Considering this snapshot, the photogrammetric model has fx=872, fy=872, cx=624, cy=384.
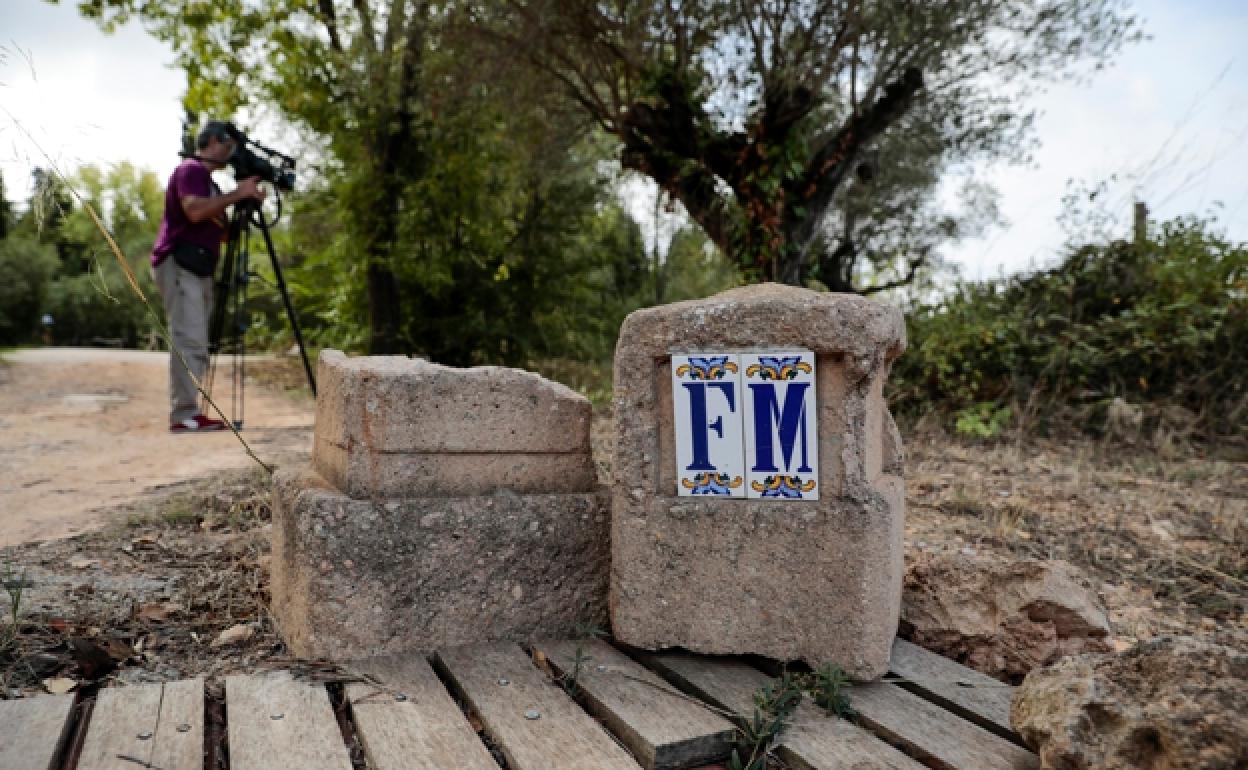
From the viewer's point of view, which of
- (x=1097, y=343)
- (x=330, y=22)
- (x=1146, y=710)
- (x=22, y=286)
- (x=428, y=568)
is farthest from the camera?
(x=22, y=286)

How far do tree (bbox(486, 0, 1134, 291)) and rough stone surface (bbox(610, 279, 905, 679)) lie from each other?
5.02 metres

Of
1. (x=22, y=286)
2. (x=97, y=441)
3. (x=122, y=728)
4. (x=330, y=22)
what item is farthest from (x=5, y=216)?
(x=122, y=728)

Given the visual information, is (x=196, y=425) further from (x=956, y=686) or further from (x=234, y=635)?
(x=956, y=686)

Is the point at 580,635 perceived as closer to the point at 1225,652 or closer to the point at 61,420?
the point at 1225,652

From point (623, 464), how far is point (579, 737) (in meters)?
0.73

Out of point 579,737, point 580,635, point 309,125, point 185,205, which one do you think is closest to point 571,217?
point 309,125

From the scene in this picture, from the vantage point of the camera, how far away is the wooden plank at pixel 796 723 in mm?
1902

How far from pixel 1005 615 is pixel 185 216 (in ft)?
17.7

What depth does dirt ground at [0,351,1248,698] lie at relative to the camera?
2.51m

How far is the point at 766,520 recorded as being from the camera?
2.29 metres

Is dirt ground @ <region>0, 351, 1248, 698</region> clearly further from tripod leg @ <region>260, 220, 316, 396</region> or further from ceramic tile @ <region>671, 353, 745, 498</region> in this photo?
ceramic tile @ <region>671, 353, 745, 498</region>

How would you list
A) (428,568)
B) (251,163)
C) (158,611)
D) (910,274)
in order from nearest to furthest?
1. (428,568)
2. (158,611)
3. (251,163)
4. (910,274)

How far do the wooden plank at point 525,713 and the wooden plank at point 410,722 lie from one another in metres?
0.06

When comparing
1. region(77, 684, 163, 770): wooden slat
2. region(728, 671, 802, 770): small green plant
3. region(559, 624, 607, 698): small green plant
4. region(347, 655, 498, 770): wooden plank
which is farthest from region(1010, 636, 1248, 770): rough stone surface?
region(77, 684, 163, 770): wooden slat
